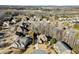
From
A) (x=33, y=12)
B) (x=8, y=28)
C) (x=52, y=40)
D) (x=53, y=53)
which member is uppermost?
(x=33, y=12)

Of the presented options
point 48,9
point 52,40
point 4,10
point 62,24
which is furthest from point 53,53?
point 4,10

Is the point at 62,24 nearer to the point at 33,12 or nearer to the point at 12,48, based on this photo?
the point at 33,12

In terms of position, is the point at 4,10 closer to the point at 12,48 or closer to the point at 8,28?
the point at 8,28

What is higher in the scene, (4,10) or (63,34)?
(4,10)

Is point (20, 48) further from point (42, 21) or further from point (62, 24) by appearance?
point (62, 24)

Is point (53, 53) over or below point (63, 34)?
below

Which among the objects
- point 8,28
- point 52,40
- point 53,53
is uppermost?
point 8,28
